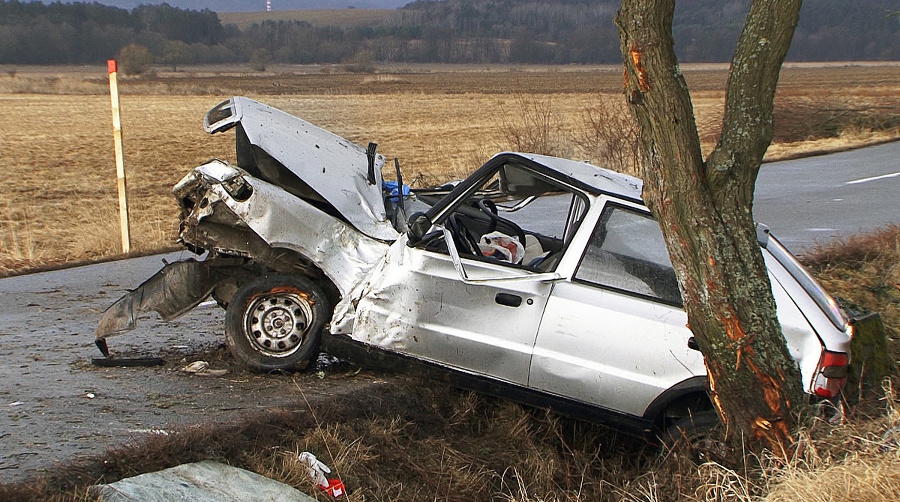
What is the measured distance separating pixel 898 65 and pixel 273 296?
130 meters

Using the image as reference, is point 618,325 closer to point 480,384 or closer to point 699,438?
point 699,438

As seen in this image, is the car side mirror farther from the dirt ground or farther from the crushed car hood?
the dirt ground

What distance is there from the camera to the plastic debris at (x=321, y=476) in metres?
4.86

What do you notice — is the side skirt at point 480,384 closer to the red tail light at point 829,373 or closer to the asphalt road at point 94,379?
the asphalt road at point 94,379

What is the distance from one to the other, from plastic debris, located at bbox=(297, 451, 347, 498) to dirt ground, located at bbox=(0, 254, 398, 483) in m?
0.70

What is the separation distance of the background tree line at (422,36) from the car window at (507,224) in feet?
279

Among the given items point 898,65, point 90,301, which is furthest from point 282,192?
point 898,65

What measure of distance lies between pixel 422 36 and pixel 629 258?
15459 centimetres

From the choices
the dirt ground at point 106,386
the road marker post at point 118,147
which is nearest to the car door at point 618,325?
the dirt ground at point 106,386

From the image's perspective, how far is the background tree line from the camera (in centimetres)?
10938

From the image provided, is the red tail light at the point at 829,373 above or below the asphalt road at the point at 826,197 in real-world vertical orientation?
above

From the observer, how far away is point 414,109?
50938 mm

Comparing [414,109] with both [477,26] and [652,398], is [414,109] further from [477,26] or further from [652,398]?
[477,26]

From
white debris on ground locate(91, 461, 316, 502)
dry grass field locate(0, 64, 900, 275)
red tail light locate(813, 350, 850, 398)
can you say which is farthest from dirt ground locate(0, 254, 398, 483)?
dry grass field locate(0, 64, 900, 275)
